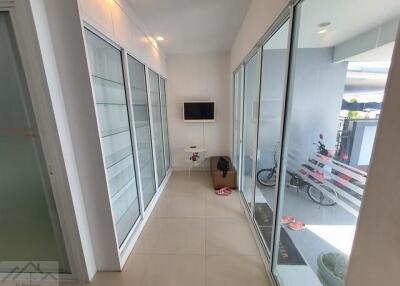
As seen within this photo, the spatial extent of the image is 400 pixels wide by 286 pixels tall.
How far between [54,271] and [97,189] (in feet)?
3.00

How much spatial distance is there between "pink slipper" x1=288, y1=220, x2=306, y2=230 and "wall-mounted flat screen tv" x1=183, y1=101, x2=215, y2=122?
2.87 m

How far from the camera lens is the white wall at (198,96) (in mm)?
4113

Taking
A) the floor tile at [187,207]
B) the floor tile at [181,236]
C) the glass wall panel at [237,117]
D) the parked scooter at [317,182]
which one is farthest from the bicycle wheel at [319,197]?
the glass wall panel at [237,117]

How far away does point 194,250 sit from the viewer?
2.04 m

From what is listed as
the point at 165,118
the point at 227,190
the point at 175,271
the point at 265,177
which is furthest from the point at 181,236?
the point at 165,118

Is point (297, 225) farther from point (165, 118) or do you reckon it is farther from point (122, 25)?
point (165, 118)

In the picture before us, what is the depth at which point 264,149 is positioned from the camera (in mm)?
2160

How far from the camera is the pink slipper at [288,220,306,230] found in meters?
1.58

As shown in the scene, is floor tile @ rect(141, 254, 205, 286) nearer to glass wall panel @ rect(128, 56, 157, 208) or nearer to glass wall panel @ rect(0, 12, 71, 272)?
glass wall panel @ rect(0, 12, 71, 272)

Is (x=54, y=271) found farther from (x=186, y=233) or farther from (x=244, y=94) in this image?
(x=244, y=94)

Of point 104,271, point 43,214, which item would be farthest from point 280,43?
point 104,271

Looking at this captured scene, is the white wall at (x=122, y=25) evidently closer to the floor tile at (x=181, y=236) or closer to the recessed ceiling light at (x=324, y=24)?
the recessed ceiling light at (x=324, y=24)

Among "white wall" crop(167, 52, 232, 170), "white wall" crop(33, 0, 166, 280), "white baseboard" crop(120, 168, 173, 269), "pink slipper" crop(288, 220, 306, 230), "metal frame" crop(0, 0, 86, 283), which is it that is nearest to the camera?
"metal frame" crop(0, 0, 86, 283)

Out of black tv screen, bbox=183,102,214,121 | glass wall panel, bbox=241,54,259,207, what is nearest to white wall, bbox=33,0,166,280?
glass wall panel, bbox=241,54,259,207
